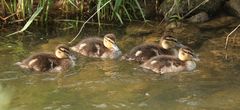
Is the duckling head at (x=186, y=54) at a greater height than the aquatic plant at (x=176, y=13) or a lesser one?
lesser

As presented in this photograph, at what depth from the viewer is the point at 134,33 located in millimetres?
8602

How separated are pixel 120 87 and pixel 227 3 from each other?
305 centimetres

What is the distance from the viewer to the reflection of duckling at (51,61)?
7156 mm

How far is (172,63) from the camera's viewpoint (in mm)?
7270

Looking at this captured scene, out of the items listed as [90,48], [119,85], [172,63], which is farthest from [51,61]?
[172,63]

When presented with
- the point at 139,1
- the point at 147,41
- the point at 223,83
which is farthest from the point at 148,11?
the point at 223,83

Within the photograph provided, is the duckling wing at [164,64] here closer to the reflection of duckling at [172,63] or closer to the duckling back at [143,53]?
the reflection of duckling at [172,63]

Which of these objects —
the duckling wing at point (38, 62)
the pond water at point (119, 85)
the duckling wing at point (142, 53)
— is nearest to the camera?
the pond water at point (119, 85)

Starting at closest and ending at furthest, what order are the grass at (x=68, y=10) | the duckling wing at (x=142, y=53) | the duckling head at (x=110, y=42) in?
the duckling wing at (x=142, y=53) → the duckling head at (x=110, y=42) → the grass at (x=68, y=10)

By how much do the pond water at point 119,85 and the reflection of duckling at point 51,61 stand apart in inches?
→ 3.0

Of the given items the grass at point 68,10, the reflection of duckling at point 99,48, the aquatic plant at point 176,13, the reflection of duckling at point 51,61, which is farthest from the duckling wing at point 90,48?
the aquatic plant at point 176,13

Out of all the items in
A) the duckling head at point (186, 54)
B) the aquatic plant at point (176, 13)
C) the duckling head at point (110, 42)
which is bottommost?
the duckling head at point (186, 54)

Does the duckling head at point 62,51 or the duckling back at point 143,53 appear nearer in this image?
the duckling head at point 62,51

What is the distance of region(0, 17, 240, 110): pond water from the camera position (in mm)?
6363
